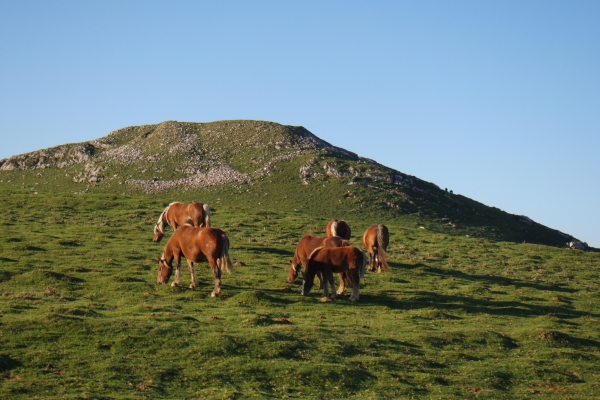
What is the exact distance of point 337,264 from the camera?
83.9 feet

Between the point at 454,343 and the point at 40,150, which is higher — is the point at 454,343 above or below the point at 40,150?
below

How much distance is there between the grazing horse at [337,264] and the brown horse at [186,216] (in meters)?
10.4

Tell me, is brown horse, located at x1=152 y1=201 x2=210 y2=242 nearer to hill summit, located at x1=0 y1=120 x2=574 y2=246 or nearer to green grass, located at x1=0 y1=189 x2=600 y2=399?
green grass, located at x1=0 y1=189 x2=600 y2=399

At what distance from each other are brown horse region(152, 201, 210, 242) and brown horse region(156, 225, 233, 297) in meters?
7.82

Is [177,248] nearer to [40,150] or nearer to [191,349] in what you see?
[191,349]

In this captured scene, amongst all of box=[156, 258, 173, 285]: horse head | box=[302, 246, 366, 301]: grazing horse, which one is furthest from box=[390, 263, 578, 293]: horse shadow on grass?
box=[156, 258, 173, 285]: horse head

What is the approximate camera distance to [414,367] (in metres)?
18.1

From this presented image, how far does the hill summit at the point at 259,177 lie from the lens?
241ft

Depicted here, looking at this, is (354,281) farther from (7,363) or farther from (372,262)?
(7,363)

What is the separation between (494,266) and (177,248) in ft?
73.8

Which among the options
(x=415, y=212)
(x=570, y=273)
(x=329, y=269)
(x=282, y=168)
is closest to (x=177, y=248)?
(x=329, y=269)

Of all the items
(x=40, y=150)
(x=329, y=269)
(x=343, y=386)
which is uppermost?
(x=40, y=150)

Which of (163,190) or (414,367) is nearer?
(414,367)

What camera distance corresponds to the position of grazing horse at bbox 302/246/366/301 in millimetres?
25250
